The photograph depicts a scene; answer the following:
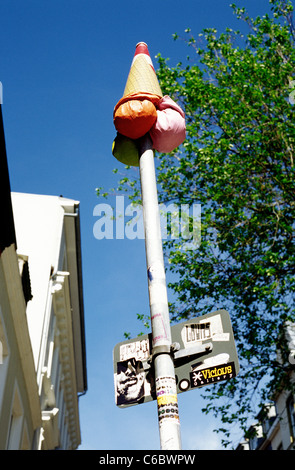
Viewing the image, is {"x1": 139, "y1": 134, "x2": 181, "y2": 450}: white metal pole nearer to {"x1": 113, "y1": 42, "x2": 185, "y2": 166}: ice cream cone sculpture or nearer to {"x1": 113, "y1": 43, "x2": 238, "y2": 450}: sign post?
{"x1": 113, "y1": 43, "x2": 238, "y2": 450}: sign post

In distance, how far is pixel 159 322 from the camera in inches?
134

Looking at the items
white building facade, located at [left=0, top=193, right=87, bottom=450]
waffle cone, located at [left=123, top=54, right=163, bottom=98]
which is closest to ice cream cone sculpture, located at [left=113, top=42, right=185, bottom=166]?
waffle cone, located at [left=123, top=54, right=163, bottom=98]

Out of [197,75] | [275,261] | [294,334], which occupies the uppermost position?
[197,75]

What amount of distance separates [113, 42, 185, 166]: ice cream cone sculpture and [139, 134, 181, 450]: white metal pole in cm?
33

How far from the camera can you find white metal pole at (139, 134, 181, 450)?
10.1 feet

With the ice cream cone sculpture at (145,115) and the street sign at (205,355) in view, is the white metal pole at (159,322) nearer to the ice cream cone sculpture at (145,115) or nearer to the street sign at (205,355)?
the street sign at (205,355)

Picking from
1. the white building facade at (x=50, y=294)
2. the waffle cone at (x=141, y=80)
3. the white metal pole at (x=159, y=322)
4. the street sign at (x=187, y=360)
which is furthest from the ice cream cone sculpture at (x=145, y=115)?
the white building facade at (x=50, y=294)

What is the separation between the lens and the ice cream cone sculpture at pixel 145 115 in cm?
427

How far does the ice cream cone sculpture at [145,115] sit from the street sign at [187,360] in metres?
1.66

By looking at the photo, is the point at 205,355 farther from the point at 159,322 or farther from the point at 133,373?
the point at 133,373

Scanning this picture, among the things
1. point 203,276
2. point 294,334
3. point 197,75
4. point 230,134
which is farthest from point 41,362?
point 197,75

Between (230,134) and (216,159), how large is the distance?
121 centimetres

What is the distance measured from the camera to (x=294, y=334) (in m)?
13.8
